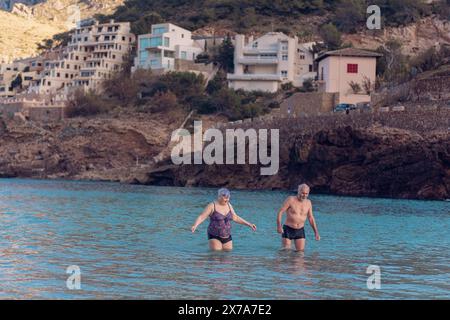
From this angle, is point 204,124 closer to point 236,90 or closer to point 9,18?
point 236,90

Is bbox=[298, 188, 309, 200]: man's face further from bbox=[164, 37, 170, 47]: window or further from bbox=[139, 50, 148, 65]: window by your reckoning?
bbox=[139, 50, 148, 65]: window

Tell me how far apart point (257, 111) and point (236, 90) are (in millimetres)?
7596

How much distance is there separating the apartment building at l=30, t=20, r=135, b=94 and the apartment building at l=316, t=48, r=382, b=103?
2836cm

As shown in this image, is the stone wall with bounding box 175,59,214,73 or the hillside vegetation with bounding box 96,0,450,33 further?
the hillside vegetation with bounding box 96,0,450,33

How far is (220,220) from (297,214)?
1.81 m

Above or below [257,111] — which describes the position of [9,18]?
above

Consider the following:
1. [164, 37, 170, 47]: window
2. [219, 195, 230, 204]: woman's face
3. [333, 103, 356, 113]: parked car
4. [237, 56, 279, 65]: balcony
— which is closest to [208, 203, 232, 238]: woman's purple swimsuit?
[219, 195, 230, 204]: woman's face

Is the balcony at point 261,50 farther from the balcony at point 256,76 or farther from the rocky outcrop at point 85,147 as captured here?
the rocky outcrop at point 85,147

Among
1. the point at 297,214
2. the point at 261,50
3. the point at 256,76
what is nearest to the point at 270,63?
the point at 261,50

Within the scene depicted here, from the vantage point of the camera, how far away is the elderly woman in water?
21.6 m

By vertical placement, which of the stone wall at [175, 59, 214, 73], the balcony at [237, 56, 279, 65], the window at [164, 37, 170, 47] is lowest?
the stone wall at [175, 59, 214, 73]

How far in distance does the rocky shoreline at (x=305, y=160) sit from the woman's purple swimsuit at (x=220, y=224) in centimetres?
3539
